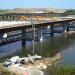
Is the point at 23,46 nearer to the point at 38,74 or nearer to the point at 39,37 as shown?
the point at 39,37

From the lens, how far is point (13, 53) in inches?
2351

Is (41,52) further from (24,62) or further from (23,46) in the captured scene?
(24,62)

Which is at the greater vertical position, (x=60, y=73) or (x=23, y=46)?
(x=60, y=73)

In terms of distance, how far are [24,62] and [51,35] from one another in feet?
168

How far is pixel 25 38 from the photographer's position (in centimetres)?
7338

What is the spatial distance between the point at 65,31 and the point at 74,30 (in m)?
10.0

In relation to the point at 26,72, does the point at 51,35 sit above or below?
below

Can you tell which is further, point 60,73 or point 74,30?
point 74,30

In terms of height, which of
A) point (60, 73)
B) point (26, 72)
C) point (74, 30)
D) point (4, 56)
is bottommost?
point (74, 30)

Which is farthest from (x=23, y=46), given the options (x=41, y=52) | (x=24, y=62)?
(x=24, y=62)

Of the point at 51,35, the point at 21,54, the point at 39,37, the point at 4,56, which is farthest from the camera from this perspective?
the point at 51,35

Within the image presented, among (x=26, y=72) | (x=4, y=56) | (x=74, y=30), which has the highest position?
(x=26, y=72)

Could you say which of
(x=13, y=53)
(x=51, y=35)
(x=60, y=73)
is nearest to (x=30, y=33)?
(x=51, y=35)

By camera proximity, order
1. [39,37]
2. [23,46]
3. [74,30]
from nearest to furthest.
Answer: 1. [23,46]
2. [39,37]
3. [74,30]
